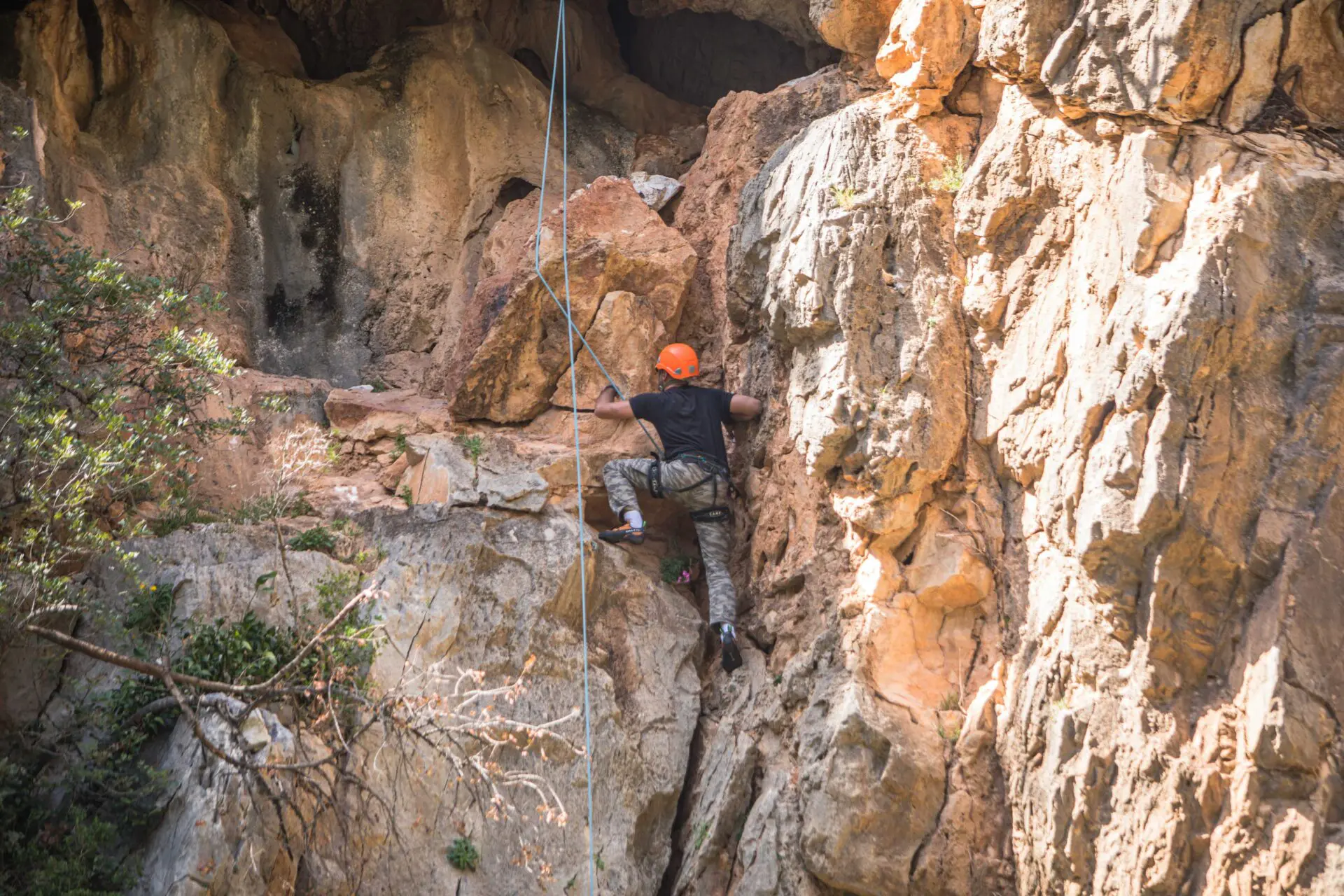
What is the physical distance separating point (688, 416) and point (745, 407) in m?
0.44

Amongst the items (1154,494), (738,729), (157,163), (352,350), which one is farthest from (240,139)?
(1154,494)

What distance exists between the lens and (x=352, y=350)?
1118 cm

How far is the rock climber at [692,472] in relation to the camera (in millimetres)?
8836

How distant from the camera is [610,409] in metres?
9.27

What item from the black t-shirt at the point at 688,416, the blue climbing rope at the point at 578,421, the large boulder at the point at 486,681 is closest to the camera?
the large boulder at the point at 486,681

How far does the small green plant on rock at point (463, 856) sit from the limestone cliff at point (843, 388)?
8 centimetres

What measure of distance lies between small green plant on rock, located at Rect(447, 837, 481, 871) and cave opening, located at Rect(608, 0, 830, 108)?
8.45 metres

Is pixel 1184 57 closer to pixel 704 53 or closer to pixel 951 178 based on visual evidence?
pixel 951 178

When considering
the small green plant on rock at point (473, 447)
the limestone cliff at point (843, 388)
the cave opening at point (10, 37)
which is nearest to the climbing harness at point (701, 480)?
the limestone cliff at point (843, 388)

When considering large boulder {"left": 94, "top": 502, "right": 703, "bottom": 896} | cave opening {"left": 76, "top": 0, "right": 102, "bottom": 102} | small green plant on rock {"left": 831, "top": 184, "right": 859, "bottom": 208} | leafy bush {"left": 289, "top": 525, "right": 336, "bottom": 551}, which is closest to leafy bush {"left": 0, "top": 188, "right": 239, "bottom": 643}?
large boulder {"left": 94, "top": 502, "right": 703, "bottom": 896}

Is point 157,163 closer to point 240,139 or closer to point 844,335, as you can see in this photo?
point 240,139

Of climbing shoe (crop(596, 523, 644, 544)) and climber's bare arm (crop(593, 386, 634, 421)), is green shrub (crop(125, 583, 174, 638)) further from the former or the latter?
climber's bare arm (crop(593, 386, 634, 421))

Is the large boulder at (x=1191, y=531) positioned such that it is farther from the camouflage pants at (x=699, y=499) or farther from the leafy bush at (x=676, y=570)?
the leafy bush at (x=676, y=570)

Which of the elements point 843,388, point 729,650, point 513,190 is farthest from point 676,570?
point 513,190
